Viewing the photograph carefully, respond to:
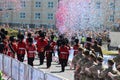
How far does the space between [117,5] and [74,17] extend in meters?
20.0

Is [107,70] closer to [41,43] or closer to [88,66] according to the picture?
[88,66]

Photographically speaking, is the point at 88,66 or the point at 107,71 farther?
the point at 88,66

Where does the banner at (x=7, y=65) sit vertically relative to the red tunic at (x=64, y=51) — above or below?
below

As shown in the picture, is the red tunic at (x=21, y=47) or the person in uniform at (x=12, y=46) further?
the person in uniform at (x=12, y=46)

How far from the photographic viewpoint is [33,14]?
78.1m

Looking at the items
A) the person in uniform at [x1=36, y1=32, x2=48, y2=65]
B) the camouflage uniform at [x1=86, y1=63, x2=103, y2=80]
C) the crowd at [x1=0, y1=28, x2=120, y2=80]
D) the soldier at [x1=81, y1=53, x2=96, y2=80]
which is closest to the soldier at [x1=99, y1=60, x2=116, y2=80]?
the crowd at [x1=0, y1=28, x2=120, y2=80]

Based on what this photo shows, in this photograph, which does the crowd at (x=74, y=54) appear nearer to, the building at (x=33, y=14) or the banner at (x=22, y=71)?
the banner at (x=22, y=71)

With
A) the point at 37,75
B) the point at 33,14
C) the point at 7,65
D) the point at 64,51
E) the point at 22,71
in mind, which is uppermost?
the point at 37,75

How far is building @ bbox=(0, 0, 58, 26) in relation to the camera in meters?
77.2

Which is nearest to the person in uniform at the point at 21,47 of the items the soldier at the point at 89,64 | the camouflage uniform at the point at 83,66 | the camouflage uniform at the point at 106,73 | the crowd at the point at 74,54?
the crowd at the point at 74,54

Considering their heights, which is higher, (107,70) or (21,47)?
(107,70)

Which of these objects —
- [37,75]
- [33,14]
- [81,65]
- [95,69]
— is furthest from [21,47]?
A: [33,14]

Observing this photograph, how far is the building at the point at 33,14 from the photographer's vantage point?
77188 mm

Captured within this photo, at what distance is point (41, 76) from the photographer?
48.3 feet
